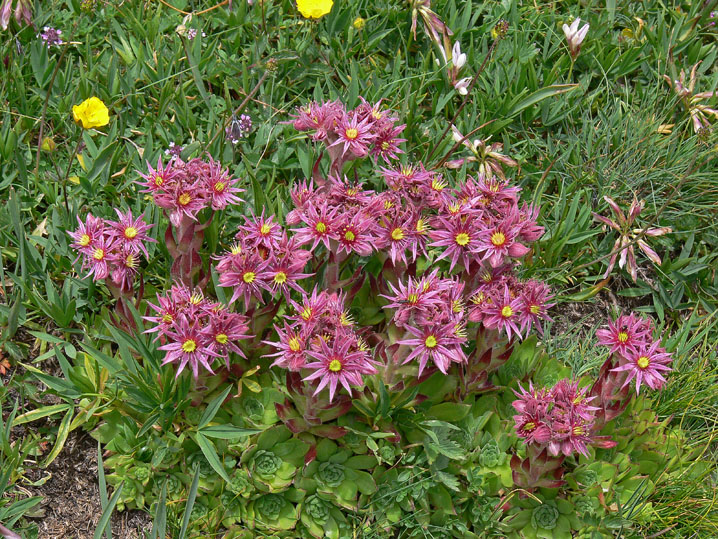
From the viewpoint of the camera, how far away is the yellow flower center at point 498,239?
2.55 meters

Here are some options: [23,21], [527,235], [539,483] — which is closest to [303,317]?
[527,235]

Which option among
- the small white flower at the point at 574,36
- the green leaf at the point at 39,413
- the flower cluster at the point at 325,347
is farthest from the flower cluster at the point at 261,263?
the small white flower at the point at 574,36

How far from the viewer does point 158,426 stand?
8.86 ft

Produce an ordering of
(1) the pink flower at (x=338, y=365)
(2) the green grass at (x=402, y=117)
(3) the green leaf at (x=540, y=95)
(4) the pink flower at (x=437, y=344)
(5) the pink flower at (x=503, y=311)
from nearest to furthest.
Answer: (1) the pink flower at (x=338, y=365)
(4) the pink flower at (x=437, y=344)
(5) the pink flower at (x=503, y=311)
(2) the green grass at (x=402, y=117)
(3) the green leaf at (x=540, y=95)

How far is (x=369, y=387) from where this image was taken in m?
2.71

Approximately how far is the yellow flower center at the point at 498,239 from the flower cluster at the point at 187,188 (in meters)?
0.98

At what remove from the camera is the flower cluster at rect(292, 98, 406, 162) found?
107 inches

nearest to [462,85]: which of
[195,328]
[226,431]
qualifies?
[195,328]

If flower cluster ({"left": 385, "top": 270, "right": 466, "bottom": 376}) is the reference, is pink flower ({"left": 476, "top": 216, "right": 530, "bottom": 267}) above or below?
above

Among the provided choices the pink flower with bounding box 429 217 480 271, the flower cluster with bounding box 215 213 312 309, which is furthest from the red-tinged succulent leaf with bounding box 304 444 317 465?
the pink flower with bounding box 429 217 480 271

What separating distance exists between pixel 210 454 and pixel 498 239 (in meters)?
1.25

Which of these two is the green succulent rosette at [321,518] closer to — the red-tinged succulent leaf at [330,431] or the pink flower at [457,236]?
the red-tinged succulent leaf at [330,431]

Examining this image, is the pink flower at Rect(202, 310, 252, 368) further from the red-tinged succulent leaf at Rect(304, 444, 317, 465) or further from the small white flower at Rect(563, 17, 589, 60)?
the small white flower at Rect(563, 17, 589, 60)

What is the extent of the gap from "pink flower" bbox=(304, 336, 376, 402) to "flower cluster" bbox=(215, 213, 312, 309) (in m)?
0.25
